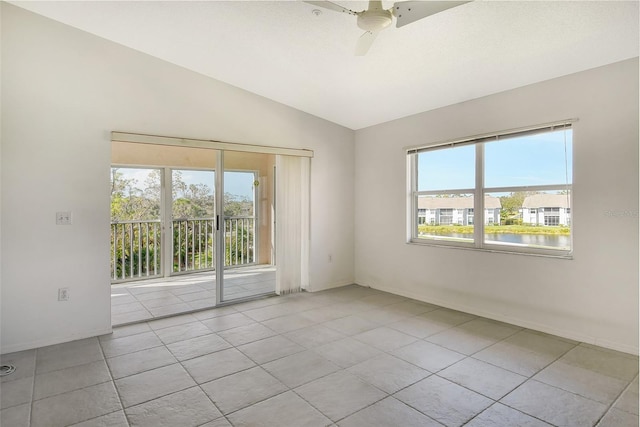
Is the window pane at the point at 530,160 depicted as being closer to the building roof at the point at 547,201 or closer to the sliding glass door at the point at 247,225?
the building roof at the point at 547,201

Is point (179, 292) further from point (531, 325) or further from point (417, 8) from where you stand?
point (417, 8)

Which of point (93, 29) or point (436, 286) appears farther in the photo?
point (436, 286)

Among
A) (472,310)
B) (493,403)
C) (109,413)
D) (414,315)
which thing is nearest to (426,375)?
(493,403)

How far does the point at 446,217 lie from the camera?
14.1 ft

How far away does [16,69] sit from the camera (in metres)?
2.95

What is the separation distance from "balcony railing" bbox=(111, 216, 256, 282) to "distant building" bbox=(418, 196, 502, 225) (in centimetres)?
268

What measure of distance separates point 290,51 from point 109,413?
312 cm

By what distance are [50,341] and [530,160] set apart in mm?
4838

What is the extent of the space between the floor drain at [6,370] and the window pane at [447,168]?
4.39 metres

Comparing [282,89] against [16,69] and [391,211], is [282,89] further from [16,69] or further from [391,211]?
[16,69]

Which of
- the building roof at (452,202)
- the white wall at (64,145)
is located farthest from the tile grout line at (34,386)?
the building roof at (452,202)

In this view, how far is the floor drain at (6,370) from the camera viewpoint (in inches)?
100

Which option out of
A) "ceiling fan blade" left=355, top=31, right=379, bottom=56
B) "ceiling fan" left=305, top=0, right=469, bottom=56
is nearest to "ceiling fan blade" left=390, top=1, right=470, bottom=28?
"ceiling fan" left=305, top=0, right=469, bottom=56

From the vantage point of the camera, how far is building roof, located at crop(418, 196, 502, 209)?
3.82 meters
